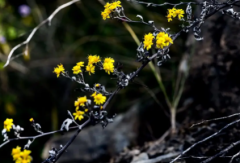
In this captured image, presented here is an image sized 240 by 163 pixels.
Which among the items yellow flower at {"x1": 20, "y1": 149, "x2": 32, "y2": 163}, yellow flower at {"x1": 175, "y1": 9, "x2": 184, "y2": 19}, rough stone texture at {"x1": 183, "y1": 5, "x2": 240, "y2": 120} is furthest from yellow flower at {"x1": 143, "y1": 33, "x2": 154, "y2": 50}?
rough stone texture at {"x1": 183, "y1": 5, "x2": 240, "y2": 120}

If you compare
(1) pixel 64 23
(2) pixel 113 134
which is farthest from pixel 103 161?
(1) pixel 64 23

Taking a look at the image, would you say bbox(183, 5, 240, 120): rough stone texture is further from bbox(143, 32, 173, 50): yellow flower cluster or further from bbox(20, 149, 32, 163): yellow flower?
bbox(20, 149, 32, 163): yellow flower

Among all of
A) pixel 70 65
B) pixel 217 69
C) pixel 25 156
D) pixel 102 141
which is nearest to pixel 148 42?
pixel 25 156

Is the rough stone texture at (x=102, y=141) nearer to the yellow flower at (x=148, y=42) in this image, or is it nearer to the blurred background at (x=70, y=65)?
the blurred background at (x=70, y=65)

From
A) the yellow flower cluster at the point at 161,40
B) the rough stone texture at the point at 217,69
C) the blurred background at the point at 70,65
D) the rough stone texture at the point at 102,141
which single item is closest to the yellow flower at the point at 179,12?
the yellow flower cluster at the point at 161,40

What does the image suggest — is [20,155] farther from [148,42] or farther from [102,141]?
[102,141]

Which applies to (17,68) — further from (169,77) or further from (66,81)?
(169,77)
